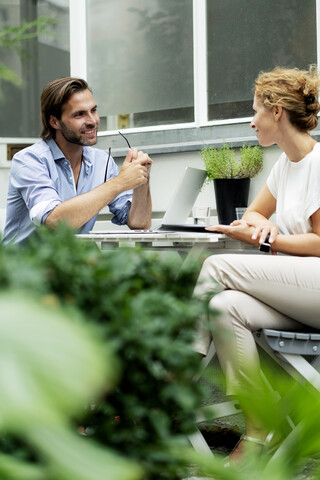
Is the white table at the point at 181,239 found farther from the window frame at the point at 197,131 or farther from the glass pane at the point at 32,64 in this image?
the glass pane at the point at 32,64

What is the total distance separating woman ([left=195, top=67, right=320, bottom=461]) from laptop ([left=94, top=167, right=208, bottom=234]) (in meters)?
0.32

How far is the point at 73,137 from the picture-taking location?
318 cm

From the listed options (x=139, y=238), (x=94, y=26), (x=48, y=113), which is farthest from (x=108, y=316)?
(x=94, y=26)

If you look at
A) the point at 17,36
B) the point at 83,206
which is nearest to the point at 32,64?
the point at 83,206

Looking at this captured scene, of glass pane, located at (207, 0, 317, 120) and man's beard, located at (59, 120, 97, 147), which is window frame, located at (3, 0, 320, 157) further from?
Answer: man's beard, located at (59, 120, 97, 147)

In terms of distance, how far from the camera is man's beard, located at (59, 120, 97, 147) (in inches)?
125

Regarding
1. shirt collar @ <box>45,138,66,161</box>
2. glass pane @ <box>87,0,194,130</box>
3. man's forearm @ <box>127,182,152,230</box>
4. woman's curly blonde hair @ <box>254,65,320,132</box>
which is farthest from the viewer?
glass pane @ <box>87,0,194,130</box>

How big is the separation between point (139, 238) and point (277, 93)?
865 millimetres

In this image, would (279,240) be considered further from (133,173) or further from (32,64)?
(32,64)

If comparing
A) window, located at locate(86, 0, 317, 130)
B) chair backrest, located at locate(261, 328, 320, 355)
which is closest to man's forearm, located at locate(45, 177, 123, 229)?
chair backrest, located at locate(261, 328, 320, 355)

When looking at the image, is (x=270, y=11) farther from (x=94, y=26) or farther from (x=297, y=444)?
(x=297, y=444)

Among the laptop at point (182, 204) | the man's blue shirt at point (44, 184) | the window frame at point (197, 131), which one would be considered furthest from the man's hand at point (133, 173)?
the window frame at point (197, 131)

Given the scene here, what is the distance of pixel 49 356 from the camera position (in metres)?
0.19

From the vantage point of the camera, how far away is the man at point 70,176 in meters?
2.88
